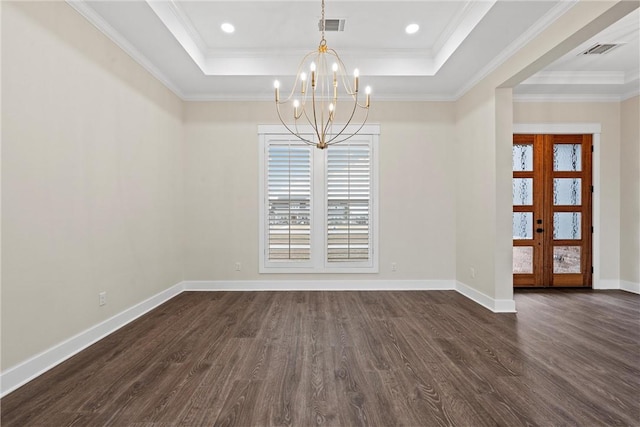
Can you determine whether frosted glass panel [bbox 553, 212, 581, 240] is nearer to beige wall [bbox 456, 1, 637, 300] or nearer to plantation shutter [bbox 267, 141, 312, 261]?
beige wall [bbox 456, 1, 637, 300]

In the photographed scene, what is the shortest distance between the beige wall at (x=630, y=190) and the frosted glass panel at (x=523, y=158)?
141 cm

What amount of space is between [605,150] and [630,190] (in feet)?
2.37

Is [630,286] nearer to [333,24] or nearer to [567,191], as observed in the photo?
[567,191]

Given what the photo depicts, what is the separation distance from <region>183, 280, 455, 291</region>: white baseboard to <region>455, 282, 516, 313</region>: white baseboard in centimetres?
52

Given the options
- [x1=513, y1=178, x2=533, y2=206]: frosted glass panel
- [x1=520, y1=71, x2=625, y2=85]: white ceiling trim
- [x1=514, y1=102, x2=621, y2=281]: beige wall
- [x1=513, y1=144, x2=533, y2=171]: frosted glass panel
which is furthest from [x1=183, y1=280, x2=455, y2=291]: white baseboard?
[x1=520, y1=71, x2=625, y2=85]: white ceiling trim

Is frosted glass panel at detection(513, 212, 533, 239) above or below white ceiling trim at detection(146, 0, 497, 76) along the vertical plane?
below

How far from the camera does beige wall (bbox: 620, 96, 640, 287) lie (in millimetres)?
4660

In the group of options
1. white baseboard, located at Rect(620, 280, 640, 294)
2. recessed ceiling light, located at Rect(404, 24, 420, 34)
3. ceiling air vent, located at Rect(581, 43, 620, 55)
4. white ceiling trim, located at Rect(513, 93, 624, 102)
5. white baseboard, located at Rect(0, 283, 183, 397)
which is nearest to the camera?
white baseboard, located at Rect(0, 283, 183, 397)

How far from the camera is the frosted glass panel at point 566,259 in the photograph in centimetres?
497

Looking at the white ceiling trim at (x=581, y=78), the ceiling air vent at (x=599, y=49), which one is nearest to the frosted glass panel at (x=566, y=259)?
the white ceiling trim at (x=581, y=78)

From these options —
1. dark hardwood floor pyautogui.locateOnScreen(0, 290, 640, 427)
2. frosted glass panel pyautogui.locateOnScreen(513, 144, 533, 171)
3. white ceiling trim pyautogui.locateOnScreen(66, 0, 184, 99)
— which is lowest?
dark hardwood floor pyautogui.locateOnScreen(0, 290, 640, 427)

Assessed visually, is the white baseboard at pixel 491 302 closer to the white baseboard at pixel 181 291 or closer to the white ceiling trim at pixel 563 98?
the white baseboard at pixel 181 291

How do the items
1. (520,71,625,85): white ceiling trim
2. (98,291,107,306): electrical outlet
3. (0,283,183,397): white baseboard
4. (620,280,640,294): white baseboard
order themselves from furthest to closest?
1. (620,280,640,294): white baseboard
2. (520,71,625,85): white ceiling trim
3. (98,291,107,306): electrical outlet
4. (0,283,183,397): white baseboard

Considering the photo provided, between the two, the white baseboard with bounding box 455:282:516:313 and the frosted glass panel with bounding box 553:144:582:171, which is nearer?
the white baseboard with bounding box 455:282:516:313
